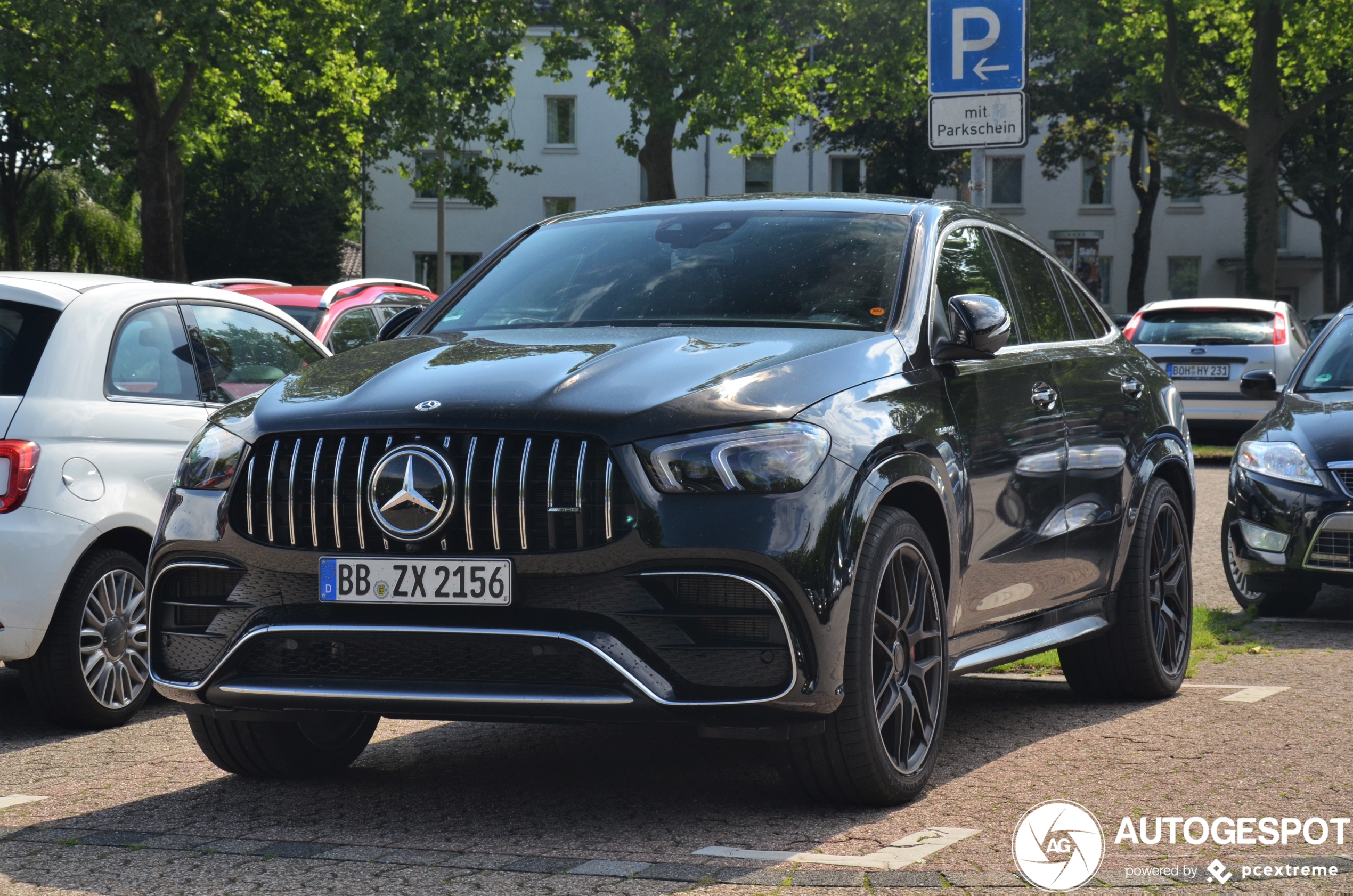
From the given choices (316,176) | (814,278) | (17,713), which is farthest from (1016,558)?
(316,176)

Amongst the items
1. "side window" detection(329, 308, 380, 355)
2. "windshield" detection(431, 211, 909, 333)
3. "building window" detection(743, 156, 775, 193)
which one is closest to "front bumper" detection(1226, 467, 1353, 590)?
"windshield" detection(431, 211, 909, 333)

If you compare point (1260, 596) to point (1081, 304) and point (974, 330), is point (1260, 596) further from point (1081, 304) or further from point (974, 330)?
point (974, 330)

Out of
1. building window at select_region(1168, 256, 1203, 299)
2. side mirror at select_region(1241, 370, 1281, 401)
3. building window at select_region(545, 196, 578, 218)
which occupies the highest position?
building window at select_region(545, 196, 578, 218)

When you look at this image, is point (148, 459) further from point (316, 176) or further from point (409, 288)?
point (316, 176)

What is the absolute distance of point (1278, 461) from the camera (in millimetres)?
8961

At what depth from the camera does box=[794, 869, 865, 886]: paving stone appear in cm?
386

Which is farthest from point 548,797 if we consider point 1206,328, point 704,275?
point 1206,328

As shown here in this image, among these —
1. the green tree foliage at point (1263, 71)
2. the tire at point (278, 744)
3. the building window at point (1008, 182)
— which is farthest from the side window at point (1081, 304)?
the building window at point (1008, 182)

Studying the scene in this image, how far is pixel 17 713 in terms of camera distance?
6.78 metres

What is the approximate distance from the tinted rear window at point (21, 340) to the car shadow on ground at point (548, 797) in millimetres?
1397

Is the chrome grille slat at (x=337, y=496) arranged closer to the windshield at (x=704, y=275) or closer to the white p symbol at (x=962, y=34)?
the windshield at (x=704, y=275)

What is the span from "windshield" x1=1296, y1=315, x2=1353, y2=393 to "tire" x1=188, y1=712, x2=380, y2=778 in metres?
6.23

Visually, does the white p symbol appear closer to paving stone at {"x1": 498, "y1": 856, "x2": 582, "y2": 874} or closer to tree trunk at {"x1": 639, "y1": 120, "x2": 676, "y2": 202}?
paving stone at {"x1": 498, "y1": 856, "x2": 582, "y2": 874}

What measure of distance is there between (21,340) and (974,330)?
137 inches
